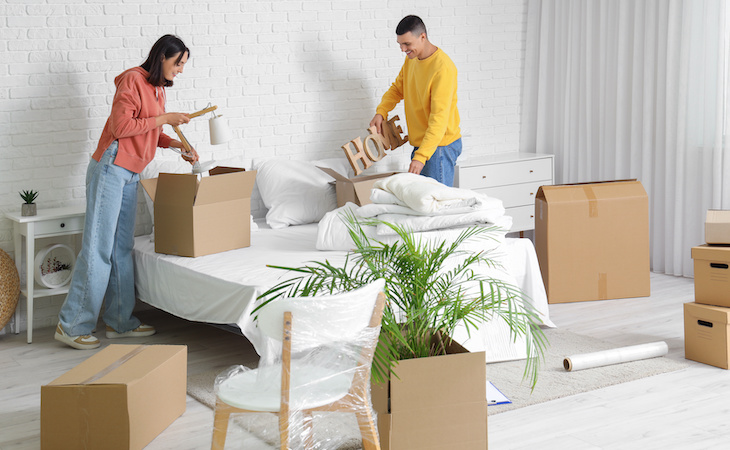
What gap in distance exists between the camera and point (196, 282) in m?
3.77

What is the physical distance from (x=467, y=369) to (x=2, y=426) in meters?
1.81

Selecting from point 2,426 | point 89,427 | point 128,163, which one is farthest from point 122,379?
point 128,163

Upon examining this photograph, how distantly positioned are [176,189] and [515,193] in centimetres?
263

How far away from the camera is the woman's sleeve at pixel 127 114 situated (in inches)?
157

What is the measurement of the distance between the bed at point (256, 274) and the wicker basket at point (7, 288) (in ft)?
1.96

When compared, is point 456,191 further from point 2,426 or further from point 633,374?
point 2,426

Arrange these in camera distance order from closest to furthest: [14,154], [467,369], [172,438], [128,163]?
1. [467,369]
2. [172,438]
3. [128,163]
4. [14,154]

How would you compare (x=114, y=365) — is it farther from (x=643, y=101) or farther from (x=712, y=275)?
(x=643, y=101)

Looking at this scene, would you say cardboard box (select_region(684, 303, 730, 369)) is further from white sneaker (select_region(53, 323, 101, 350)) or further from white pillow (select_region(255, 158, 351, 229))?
white sneaker (select_region(53, 323, 101, 350))

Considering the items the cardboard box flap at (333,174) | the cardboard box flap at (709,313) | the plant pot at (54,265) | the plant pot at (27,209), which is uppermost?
the cardboard box flap at (333,174)

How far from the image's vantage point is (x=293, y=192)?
482 cm

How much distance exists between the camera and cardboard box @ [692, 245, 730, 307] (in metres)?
3.63

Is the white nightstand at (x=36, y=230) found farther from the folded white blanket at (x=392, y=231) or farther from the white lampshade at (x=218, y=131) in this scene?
the folded white blanket at (x=392, y=231)

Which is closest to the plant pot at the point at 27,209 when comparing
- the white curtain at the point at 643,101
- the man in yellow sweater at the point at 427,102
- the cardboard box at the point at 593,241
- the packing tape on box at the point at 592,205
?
the man in yellow sweater at the point at 427,102
